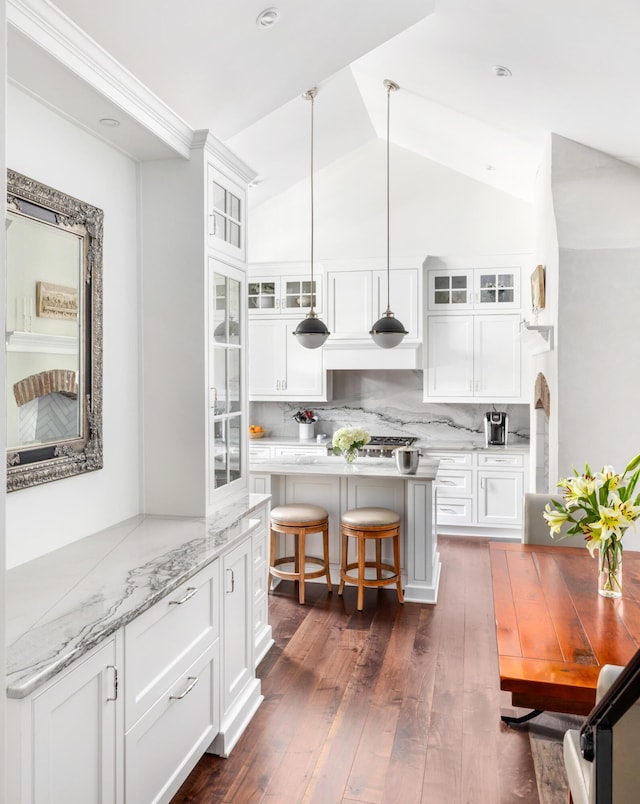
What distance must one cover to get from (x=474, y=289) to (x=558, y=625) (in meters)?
4.41

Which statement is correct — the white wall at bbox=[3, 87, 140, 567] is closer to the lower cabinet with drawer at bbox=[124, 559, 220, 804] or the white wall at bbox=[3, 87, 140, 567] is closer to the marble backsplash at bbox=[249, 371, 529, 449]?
the lower cabinet with drawer at bbox=[124, 559, 220, 804]

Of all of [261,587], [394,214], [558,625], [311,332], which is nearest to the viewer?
[558,625]

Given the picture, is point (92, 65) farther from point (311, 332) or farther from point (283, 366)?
point (283, 366)

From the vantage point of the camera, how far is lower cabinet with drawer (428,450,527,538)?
562cm

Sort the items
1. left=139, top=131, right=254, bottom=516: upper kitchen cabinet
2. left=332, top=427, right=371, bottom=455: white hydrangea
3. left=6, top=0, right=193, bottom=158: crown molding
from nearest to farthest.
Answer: left=6, top=0, right=193, bottom=158: crown molding → left=139, top=131, right=254, bottom=516: upper kitchen cabinet → left=332, top=427, right=371, bottom=455: white hydrangea

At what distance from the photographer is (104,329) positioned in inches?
99.5

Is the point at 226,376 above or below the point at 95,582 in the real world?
above

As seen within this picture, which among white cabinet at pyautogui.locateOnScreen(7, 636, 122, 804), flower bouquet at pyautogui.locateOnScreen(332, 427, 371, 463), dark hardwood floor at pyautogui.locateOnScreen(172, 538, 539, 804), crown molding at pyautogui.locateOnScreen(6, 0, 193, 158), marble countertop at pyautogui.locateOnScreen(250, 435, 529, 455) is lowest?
dark hardwood floor at pyautogui.locateOnScreen(172, 538, 539, 804)

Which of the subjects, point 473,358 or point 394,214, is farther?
point 394,214

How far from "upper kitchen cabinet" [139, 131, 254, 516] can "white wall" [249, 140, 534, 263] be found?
3.47m

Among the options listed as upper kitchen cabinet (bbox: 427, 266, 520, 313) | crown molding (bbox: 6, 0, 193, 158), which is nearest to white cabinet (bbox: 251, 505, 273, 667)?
crown molding (bbox: 6, 0, 193, 158)

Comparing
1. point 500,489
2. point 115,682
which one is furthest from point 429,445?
point 115,682

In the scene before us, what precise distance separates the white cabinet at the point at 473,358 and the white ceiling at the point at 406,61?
5.16 ft

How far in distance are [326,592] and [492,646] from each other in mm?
1263
